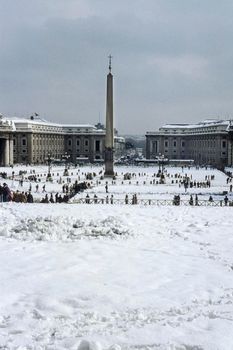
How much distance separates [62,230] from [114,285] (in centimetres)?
653

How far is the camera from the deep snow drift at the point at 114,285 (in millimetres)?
8820

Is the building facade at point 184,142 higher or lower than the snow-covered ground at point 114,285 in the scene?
higher

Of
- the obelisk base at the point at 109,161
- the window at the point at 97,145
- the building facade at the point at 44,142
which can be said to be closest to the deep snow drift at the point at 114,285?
the obelisk base at the point at 109,161

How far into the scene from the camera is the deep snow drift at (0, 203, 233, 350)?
8.82m

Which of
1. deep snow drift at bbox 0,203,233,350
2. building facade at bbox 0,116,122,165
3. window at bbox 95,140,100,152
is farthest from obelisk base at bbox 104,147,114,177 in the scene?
window at bbox 95,140,100,152

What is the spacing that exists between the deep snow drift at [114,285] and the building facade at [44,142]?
8840 cm

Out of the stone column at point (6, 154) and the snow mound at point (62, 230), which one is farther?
the stone column at point (6, 154)

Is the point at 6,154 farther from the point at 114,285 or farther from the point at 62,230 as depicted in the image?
the point at 114,285

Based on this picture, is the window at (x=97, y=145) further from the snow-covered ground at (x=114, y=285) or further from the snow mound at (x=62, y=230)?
the snow mound at (x=62, y=230)

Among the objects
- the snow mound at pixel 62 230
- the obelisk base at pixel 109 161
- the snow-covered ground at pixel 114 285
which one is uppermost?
the obelisk base at pixel 109 161

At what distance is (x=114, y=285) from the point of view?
11.7 m

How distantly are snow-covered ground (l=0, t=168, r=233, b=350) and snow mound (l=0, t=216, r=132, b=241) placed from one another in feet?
0.11

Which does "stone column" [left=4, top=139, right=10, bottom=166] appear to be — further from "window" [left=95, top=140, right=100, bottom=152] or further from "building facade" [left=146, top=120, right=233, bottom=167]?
"building facade" [left=146, top=120, right=233, bottom=167]

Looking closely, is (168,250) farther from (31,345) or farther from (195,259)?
(31,345)
